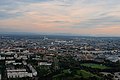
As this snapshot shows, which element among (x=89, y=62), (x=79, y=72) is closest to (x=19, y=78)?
(x=79, y=72)

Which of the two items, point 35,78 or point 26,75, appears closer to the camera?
point 35,78

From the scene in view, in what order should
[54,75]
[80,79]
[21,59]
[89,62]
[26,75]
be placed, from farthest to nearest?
[21,59] < [89,62] < [26,75] < [54,75] < [80,79]

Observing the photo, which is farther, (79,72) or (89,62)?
(89,62)

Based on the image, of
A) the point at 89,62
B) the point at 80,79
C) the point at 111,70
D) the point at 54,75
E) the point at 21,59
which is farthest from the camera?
the point at 21,59

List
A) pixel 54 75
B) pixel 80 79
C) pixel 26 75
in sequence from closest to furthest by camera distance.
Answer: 1. pixel 80 79
2. pixel 54 75
3. pixel 26 75

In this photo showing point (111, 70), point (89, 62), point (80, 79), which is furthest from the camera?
point (89, 62)

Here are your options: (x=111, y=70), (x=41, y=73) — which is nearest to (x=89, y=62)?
(x=111, y=70)

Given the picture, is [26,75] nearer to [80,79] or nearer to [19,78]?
[19,78]

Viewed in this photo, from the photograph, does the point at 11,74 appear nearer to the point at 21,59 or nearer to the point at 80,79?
the point at 80,79
